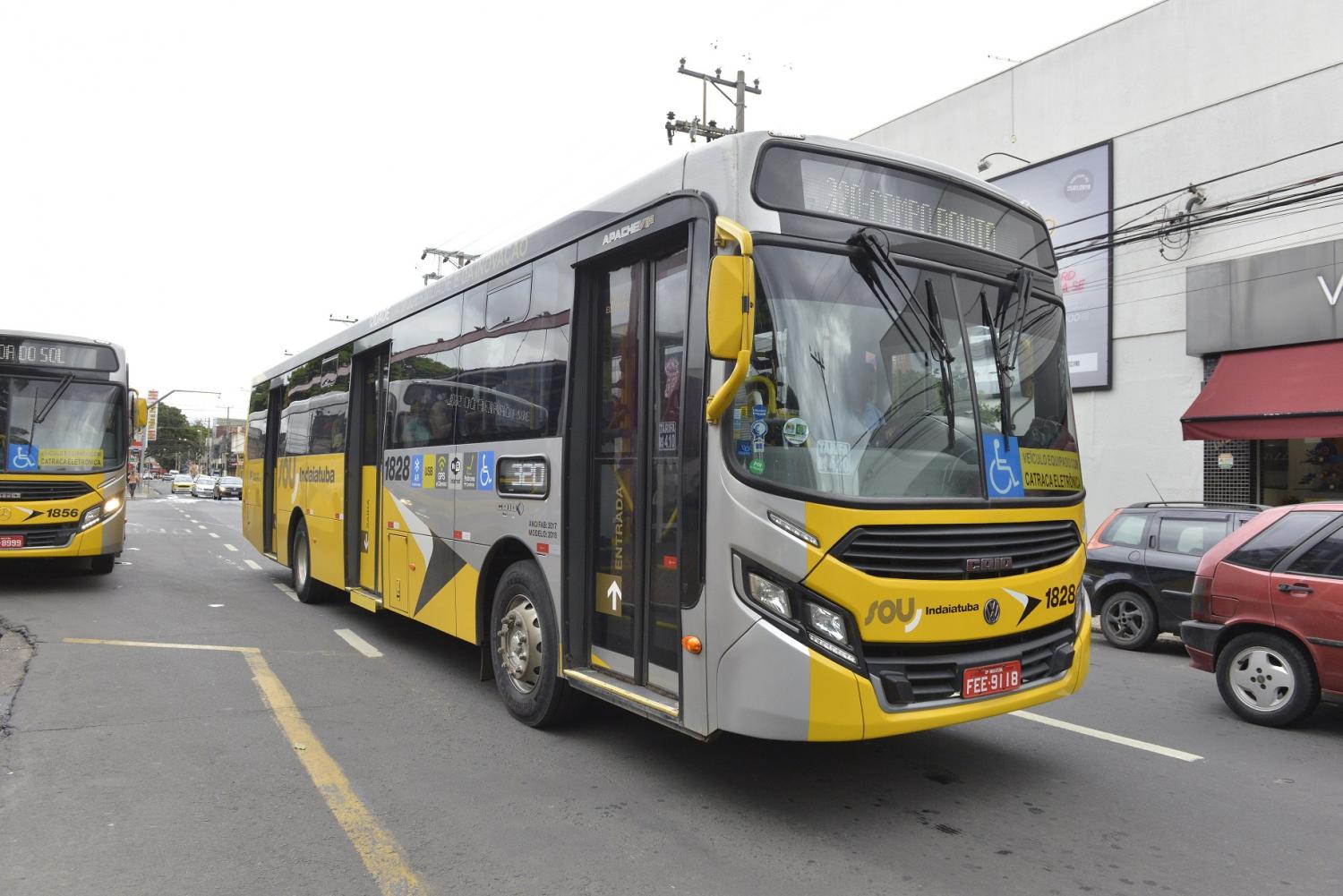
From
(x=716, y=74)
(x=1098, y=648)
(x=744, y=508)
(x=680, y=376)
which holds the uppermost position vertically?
(x=716, y=74)

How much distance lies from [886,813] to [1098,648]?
6718 millimetres

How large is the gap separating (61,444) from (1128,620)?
1304 centimetres

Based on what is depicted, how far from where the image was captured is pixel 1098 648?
33.5 ft

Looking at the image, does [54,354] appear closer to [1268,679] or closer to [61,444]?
[61,444]

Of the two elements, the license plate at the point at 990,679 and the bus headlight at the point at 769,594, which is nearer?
the bus headlight at the point at 769,594

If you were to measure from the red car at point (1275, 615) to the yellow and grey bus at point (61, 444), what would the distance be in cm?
1239

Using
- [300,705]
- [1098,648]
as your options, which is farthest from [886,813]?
[1098,648]

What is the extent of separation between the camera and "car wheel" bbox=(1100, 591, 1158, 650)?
32.7 ft

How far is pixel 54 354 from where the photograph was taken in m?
11.9

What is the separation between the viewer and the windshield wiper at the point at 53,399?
1161 centimetres

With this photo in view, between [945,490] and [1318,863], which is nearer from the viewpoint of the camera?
[1318,863]

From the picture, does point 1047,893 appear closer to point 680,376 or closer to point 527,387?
point 680,376

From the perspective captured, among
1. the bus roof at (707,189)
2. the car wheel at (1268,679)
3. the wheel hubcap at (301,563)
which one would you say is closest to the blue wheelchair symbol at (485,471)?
the bus roof at (707,189)

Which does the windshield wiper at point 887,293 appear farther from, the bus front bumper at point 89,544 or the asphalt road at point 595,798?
the bus front bumper at point 89,544
